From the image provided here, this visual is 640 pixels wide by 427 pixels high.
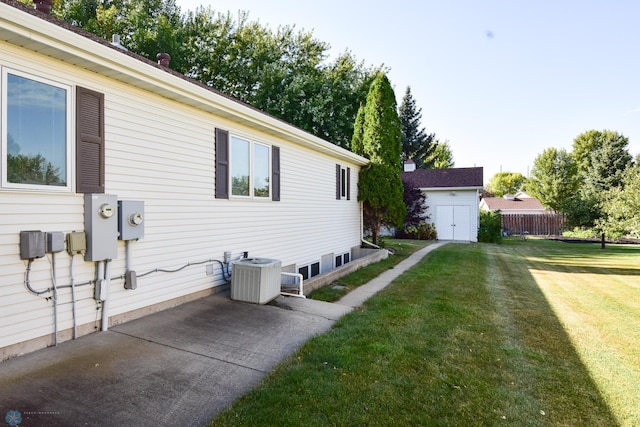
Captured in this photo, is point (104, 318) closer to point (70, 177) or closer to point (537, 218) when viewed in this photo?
point (70, 177)

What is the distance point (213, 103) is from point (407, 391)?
15.9 feet

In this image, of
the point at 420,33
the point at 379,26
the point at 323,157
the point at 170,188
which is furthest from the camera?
the point at 379,26

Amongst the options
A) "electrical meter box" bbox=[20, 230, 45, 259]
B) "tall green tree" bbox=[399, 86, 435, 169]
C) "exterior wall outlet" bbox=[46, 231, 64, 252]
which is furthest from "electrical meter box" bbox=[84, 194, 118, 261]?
"tall green tree" bbox=[399, 86, 435, 169]

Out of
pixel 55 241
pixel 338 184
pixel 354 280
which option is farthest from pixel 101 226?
pixel 338 184

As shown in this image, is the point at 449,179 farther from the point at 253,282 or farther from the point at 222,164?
the point at 253,282

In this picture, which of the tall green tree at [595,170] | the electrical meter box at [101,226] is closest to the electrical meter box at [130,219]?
the electrical meter box at [101,226]

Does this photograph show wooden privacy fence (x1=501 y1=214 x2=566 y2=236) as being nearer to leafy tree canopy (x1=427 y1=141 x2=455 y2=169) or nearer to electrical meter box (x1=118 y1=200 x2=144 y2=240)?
leafy tree canopy (x1=427 y1=141 x2=455 y2=169)

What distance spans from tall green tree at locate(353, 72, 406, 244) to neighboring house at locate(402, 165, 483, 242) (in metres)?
7.79

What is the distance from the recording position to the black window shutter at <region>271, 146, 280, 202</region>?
7.57 m

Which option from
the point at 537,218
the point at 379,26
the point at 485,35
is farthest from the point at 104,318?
the point at 537,218

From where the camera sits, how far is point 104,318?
416 cm

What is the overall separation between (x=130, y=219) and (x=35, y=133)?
1322mm

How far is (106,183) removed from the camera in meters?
4.21

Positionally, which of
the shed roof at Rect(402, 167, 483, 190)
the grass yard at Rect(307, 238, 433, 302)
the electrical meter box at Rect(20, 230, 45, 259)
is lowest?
the grass yard at Rect(307, 238, 433, 302)
